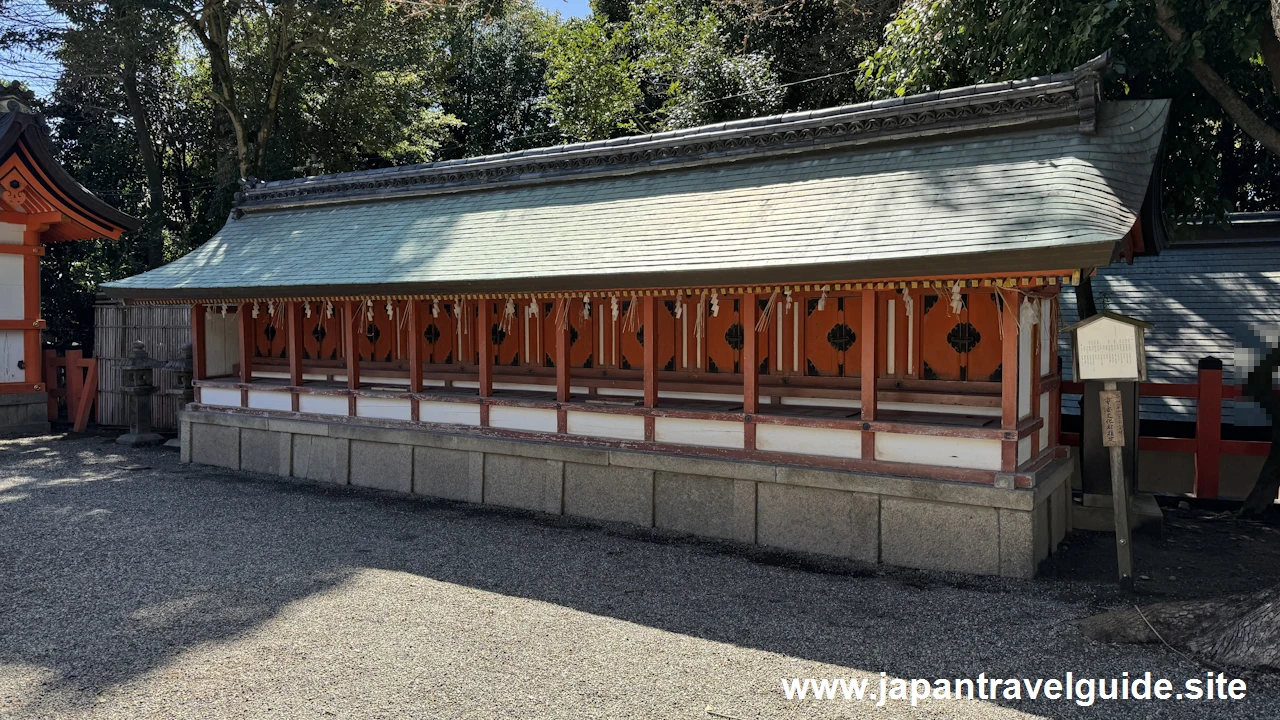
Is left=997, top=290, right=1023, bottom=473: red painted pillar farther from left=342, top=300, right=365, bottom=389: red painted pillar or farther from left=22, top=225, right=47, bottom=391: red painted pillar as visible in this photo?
left=22, top=225, right=47, bottom=391: red painted pillar

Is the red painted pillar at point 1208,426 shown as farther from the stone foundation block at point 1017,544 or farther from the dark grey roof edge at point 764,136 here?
the stone foundation block at point 1017,544

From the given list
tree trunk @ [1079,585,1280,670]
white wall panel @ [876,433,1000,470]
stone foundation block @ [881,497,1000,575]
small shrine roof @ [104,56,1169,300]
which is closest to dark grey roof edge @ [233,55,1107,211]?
small shrine roof @ [104,56,1169,300]

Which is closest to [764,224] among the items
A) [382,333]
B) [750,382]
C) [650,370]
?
[750,382]

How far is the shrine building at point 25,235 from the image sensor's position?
16203 millimetres

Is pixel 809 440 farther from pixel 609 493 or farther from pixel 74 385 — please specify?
pixel 74 385

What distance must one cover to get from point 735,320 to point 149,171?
65.5ft

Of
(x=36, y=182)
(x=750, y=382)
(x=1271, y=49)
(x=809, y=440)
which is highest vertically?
(x=36, y=182)

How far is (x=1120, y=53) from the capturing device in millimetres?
9930

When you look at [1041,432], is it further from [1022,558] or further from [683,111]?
[683,111]

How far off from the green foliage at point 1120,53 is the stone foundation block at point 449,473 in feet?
26.2

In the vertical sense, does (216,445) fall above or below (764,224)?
below

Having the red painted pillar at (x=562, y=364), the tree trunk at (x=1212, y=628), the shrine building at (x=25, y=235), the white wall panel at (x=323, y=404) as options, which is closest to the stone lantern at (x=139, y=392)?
the shrine building at (x=25, y=235)

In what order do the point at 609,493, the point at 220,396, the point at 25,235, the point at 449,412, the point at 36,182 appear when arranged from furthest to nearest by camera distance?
the point at 25,235 < the point at 36,182 < the point at 220,396 < the point at 449,412 < the point at 609,493

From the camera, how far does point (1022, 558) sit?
755 cm
